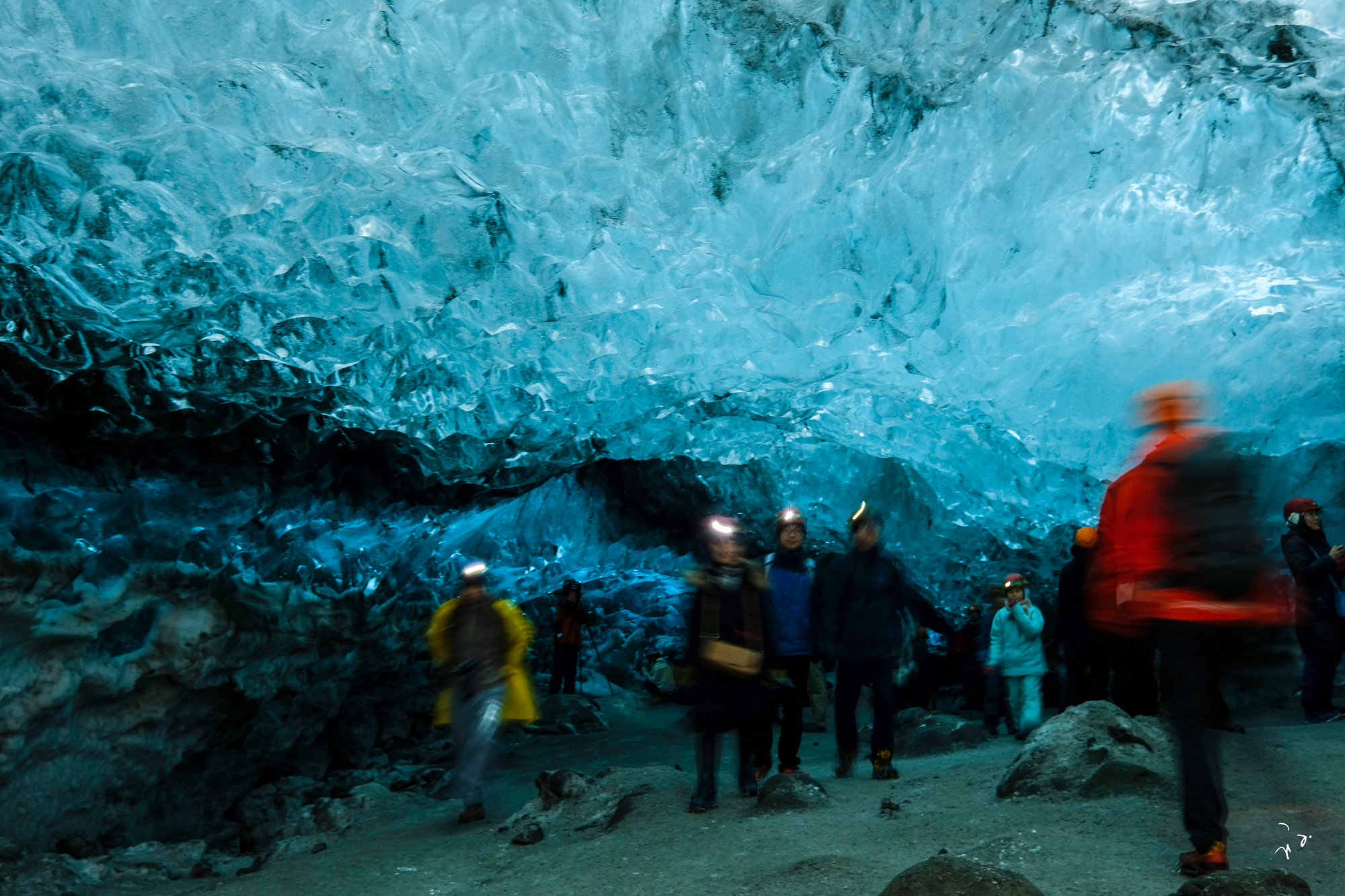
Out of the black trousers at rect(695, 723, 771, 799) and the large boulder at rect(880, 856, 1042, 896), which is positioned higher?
the black trousers at rect(695, 723, 771, 799)

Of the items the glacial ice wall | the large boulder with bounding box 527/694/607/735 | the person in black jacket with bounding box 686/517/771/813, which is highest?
the glacial ice wall

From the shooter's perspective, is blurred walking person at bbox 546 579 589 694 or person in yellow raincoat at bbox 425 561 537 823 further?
blurred walking person at bbox 546 579 589 694

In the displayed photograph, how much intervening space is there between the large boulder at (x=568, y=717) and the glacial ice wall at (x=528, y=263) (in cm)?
307

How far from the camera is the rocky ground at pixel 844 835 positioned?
3207 millimetres

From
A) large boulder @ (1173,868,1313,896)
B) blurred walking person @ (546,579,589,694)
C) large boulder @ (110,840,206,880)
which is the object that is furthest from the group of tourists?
blurred walking person @ (546,579,589,694)

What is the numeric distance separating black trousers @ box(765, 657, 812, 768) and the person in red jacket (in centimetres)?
234

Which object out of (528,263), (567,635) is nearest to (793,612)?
(528,263)

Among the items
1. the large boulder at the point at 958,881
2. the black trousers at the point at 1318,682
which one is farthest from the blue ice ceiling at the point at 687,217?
the large boulder at the point at 958,881

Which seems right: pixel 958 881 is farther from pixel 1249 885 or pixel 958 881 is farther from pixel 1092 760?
pixel 1092 760

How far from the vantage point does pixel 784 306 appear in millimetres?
7164

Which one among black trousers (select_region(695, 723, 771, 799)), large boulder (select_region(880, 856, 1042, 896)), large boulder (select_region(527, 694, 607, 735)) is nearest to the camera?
large boulder (select_region(880, 856, 1042, 896))

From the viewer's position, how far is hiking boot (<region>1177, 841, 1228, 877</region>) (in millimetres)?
2732

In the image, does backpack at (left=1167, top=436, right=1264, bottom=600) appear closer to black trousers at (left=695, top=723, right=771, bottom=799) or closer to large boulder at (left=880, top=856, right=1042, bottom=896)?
large boulder at (left=880, top=856, right=1042, bottom=896)

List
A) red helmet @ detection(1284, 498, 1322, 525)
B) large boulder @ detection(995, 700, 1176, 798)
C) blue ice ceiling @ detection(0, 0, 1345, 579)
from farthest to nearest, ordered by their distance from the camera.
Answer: red helmet @ detection(1284, 498, 1322, 525) → blue ice ceiling @ detection(0, 0, 1345, 579) → large boulder @ detection(995, 700, 1176, 798)
